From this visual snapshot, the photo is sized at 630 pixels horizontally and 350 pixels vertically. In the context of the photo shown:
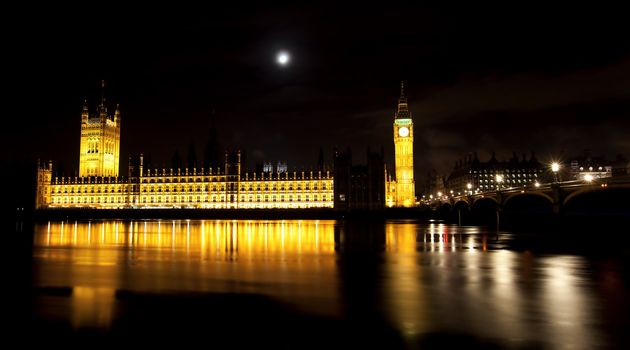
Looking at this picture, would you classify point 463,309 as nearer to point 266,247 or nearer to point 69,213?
point 266,247

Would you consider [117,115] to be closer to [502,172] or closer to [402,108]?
[402,108]

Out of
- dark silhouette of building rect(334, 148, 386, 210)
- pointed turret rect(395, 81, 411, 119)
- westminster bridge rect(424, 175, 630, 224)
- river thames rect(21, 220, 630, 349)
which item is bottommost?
river thames rect(21, 220, 630, 349)

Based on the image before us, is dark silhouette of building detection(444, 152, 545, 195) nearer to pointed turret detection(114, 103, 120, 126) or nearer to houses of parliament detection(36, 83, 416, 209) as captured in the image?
houses of parliament detection(36, 83, 416, 209)

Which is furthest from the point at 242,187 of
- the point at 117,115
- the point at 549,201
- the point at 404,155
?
the point at 549,201

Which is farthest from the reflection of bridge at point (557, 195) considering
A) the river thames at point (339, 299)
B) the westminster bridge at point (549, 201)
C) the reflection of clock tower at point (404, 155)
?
the river thames at point (339, 299)

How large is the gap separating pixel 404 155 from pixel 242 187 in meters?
33.7

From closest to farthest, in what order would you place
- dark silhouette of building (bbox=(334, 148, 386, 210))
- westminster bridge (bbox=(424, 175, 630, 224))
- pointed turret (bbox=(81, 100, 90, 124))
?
westminster bridge (bbox=(424, 175, 630, 224))
dark silhouette of building (bbox=(334, 148, 386, 210))
pointed turret (bbox=(81, 100, 90, 124))

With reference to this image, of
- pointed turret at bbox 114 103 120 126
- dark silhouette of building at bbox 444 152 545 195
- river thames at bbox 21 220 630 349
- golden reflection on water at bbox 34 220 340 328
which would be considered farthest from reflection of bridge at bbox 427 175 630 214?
pointed turret at bbox 114 103 120 126

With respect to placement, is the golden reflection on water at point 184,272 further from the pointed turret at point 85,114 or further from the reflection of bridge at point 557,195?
the pointed turret at point 85,114

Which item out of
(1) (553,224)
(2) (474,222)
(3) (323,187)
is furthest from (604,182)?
(3) (323,187)

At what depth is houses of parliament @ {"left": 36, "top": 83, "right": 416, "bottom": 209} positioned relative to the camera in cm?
10119

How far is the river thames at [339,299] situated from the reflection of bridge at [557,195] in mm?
17670

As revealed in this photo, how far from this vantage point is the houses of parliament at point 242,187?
101 meters

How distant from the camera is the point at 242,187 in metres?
108
